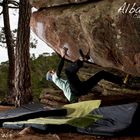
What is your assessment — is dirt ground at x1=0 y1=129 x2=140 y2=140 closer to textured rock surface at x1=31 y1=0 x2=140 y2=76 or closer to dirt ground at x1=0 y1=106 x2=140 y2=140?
dirt ground at x1=0 y1=106 x2=140 y2=140

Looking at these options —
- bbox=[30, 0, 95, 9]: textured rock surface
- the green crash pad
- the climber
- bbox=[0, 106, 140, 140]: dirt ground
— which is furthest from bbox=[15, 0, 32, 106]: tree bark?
the climber

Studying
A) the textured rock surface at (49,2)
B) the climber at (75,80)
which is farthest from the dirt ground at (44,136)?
the textured rock surface at (49,2)

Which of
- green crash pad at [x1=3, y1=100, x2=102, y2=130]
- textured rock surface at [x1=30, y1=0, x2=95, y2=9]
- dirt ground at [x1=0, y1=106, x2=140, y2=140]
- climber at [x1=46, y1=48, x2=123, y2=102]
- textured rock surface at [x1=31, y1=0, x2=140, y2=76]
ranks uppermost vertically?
textured rock surface at [x1=30, y1=0, x2=95, y2=9]

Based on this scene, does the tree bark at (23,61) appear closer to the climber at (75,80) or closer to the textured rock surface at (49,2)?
the textured rock surface at (49,2)

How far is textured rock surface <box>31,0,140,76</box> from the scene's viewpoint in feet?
27.5

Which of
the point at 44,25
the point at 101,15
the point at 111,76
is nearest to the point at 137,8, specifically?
the point at 101,15

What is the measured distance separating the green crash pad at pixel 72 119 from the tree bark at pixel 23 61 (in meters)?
3.31

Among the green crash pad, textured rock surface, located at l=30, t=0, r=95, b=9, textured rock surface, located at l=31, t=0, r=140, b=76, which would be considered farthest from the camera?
textured rock surface, located at l=30, t=0, r=95, b=9

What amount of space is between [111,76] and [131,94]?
8.96 feet

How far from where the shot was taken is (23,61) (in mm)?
13859

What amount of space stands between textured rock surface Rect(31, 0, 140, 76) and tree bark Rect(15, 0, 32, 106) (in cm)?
283

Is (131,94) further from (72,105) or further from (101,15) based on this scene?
(101,15)

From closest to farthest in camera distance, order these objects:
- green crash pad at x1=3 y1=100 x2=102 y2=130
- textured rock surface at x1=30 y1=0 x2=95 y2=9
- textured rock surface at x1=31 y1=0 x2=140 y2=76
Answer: textured rock surface at x1=31 y1=0 x2=140 y2=76
green crash pad at x1=3 y1=100 x2=102 y2=130
textured rock surface at x1=30 y1=0 x2=95 y2=9

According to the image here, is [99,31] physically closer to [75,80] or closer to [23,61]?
[75,80]
